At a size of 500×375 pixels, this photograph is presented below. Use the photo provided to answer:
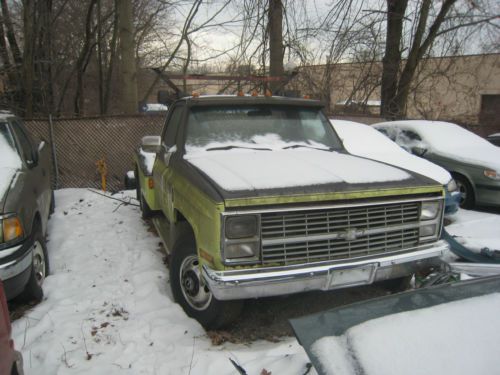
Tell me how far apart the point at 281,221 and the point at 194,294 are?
1.10 metres

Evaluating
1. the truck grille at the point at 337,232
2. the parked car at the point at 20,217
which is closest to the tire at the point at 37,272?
the parked car at the point at 20,217

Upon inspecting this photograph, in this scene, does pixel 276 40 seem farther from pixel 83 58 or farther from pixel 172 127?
pixel 172 127

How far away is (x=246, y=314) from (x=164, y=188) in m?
1.61

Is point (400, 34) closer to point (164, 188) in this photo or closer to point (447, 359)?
point (164, 188)

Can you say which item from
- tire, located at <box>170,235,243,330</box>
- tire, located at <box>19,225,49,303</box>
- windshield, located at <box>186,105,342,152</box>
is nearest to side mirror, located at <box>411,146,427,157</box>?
windshield, located at <box>186,105,342,152</box>

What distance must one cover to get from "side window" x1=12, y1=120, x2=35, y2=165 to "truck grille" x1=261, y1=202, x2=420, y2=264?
328 centimetres

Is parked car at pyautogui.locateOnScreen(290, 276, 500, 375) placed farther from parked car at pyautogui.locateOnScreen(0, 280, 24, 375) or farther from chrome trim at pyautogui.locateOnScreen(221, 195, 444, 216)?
parked car at pyautogui.locateOnScreen(0, 280, 24, 375)

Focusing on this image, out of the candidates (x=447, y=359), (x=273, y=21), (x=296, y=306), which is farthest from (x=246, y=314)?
(x=273, y=21)

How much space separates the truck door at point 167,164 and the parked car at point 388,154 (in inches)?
135

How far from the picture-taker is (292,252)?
2.97m

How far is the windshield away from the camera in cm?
419

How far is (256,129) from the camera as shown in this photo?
436 centimetres

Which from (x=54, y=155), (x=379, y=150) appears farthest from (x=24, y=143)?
(x=379, y=150)

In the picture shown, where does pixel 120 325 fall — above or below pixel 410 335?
below
